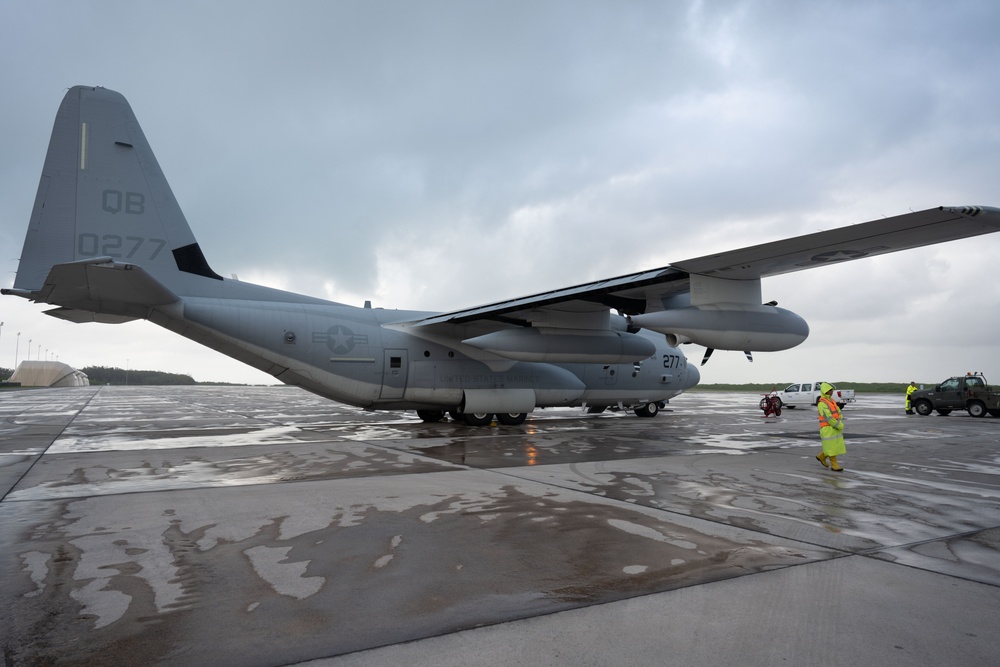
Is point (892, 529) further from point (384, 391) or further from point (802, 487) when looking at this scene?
point (384, 391)

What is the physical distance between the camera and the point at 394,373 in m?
17.1

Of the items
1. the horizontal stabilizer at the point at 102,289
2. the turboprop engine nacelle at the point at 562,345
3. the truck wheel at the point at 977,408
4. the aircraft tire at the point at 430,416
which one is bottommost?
the aircraft tire at the point at 430,416

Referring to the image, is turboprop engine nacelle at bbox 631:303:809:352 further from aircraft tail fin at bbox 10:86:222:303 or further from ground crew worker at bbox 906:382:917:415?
ground crew worker at bbox 906:382:917:415

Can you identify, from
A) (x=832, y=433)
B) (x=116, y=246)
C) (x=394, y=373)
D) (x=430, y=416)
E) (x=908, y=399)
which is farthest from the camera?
(x=908, y=399)

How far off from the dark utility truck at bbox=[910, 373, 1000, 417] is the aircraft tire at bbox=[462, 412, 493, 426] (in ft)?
74.5

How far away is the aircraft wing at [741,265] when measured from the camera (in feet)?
31.8

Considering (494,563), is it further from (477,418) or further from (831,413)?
(477,418)

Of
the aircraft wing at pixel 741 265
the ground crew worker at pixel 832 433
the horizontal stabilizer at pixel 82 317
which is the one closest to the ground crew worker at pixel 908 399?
the aircraft wing at pixel 741 265

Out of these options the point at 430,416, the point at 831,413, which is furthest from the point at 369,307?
the point at 831,413

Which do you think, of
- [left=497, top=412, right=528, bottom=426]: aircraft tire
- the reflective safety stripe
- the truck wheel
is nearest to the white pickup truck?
the truck wheel

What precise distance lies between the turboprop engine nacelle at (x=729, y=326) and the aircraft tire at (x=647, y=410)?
34.6 ft

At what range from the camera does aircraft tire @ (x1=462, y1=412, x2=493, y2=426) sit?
18263 mm

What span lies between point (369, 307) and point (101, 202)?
25.4ft

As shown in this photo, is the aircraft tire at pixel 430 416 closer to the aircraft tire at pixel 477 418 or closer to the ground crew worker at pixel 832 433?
the aircraft tire at pixel 477 418
